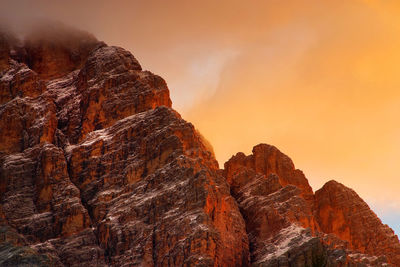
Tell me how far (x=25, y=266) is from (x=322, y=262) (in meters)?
45.4

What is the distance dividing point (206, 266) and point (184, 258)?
4.51 metres

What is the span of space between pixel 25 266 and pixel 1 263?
3.70m

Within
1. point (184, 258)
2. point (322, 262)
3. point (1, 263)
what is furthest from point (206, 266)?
point (1, 263)

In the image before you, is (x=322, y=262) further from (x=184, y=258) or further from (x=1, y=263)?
(x=1, y=263)

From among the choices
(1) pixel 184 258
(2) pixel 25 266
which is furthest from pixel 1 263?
(1) pixel 184 258

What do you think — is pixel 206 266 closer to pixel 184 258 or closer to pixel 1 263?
pixel 184 258

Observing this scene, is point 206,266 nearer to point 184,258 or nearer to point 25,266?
point 184,258

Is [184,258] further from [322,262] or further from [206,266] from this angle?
[322,262]

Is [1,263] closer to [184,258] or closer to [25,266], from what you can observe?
[25,266]

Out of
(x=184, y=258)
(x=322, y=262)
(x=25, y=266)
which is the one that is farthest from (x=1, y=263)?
(x=322, y=262)

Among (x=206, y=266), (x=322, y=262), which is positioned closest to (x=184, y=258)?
(x=206, y=266)

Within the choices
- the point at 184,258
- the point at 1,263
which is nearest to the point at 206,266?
the point at 184,258

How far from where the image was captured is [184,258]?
19988 centimetres

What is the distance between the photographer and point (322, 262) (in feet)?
630
